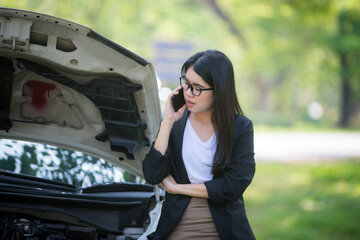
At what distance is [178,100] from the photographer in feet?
8.91

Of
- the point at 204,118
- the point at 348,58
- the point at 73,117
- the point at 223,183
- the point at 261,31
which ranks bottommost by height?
the point at 223,183

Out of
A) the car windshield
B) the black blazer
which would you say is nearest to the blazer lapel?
the black blazer

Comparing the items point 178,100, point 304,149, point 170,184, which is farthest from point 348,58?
point 170,184

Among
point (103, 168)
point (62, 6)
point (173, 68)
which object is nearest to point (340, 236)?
point (103, 168)

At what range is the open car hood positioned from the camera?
2934mm

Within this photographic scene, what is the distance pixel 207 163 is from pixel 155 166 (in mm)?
294

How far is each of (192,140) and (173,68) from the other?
36.3 meters

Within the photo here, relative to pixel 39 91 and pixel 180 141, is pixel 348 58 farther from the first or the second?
pixel 180 141

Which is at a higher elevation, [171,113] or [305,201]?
[305,201]

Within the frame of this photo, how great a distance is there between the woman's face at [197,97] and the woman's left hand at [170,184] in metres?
0.41

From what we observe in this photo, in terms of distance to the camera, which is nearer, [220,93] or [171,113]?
[220,93]

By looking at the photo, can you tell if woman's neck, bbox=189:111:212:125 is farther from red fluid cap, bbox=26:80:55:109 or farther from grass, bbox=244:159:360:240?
grass, bbox=244:159:360:240

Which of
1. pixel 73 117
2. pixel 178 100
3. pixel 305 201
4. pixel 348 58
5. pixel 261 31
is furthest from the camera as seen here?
pixel 348 58

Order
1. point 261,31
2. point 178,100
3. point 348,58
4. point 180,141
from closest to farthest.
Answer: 1. point 180,141
2. point 178,100
3. point 261,31
4. point 348,58
